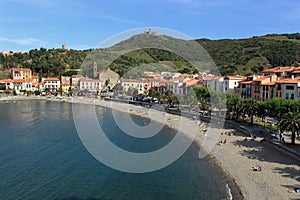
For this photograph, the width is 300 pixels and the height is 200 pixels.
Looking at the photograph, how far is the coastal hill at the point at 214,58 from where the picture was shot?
8944 centimetres

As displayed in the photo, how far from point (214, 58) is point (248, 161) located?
86.5 metres

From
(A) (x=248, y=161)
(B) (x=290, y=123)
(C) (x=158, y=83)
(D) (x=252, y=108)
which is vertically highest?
(C) (x=158, y=83)

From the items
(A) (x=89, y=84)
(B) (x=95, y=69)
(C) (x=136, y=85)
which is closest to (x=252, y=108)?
(C) (x=136, y=85)

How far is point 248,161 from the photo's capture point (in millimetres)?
23141

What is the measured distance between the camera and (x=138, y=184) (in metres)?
19.5

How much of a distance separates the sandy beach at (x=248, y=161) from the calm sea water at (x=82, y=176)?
1.37 metres

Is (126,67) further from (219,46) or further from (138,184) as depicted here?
(138,184)

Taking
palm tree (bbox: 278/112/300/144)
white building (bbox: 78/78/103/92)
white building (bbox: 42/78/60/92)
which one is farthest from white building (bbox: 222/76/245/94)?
white building (bbox: 42/78/60/92)

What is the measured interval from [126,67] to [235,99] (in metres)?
64.2

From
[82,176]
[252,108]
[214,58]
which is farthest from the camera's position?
[214,58]

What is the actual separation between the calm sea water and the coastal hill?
51.2m

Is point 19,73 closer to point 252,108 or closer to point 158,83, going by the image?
point 158,83

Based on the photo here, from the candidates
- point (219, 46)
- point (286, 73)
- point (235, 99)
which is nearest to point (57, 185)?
point (235, 99)

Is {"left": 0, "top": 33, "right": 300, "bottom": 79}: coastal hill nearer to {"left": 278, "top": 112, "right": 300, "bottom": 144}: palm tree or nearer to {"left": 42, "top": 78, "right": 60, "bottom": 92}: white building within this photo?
{"left": 42, "top": 78, "right": 60, "bottom": 92}: white building
